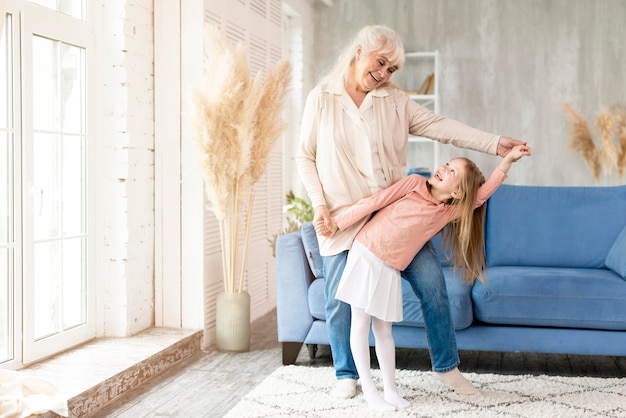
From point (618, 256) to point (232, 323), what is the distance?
6.05 feet

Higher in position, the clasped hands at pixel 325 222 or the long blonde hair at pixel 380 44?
the long blonde hair at pixel 380 44

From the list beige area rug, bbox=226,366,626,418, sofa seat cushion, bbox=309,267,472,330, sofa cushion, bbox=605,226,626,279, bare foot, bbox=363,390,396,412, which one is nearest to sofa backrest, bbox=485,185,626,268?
sofa cushion, bbox=605,226,626,279

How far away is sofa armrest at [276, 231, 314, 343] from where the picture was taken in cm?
343

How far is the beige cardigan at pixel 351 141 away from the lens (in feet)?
9.18

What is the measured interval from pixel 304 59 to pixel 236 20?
2.00m

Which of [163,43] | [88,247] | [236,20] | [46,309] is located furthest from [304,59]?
[46,309]

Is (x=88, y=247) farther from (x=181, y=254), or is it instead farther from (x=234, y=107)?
(x=234, y=107)

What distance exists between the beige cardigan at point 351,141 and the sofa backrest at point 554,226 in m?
1.18

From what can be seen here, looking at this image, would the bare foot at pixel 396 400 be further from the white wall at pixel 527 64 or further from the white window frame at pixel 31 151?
the white wall at pixel 527 64

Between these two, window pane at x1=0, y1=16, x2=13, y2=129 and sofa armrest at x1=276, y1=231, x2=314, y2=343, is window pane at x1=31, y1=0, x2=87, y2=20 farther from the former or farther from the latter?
sofa armrest at x1=276, y1=231, x2=314, y2=343

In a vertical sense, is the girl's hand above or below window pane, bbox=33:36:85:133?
below

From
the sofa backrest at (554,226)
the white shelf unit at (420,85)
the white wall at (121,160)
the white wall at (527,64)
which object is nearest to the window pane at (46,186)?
the white wall at (121,160)

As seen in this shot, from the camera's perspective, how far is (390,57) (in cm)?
274

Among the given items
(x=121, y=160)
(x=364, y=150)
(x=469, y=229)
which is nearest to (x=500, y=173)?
(x=469, y=229)
